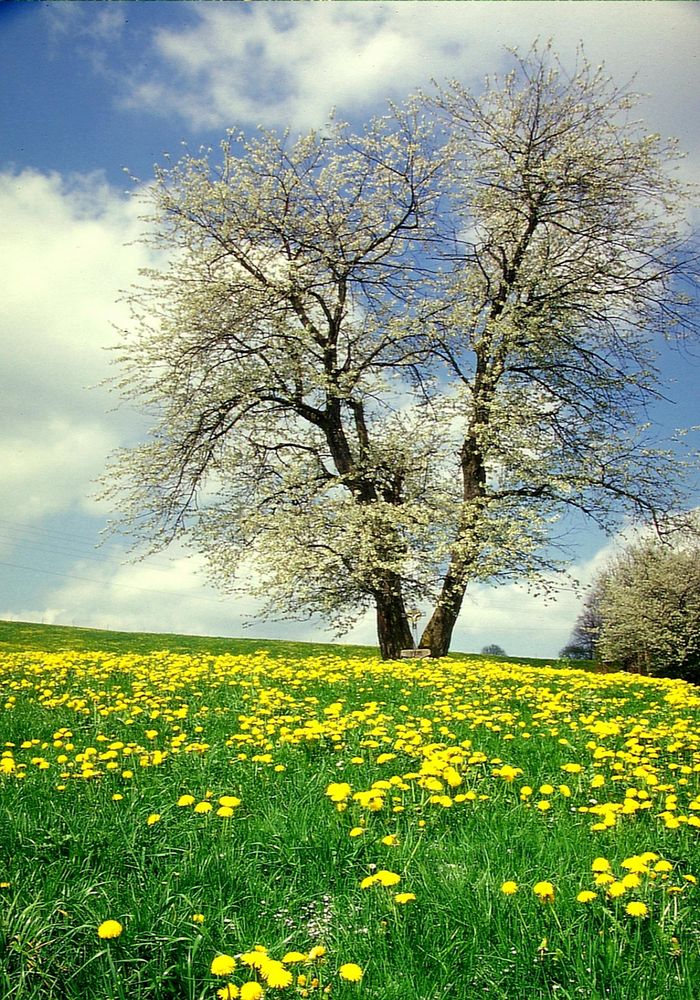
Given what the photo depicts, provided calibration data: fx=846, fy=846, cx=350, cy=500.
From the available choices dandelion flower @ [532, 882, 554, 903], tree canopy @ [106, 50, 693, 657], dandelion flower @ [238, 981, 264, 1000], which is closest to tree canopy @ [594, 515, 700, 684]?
tree canopy @ [106, 50, 693, 657]

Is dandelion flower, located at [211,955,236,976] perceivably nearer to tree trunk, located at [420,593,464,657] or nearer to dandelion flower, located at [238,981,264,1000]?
dandelion flower, located at [238,981,264,1000]

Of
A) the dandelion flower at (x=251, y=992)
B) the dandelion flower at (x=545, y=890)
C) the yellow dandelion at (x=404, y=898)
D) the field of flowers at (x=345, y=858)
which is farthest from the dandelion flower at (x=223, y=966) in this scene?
the dandelion flower at (x=545, y=890)

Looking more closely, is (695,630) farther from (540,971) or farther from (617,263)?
(540,971)

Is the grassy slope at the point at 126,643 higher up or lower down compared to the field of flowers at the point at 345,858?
higher up

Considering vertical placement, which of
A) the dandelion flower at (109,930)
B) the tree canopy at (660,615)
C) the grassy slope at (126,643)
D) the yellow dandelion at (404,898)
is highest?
the tree canopy at (660,615)

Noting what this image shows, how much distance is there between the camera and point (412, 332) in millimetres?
13031

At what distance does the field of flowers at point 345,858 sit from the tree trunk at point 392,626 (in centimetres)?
705

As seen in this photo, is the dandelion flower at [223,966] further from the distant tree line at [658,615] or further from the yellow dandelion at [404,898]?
the distant tree line at [658,615]

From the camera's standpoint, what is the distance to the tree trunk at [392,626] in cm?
1295

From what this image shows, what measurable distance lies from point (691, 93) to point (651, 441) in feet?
17.7

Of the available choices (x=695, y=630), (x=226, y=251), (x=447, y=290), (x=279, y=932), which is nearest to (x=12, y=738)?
(x=279, y=932)

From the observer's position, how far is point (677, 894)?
9.30 ft

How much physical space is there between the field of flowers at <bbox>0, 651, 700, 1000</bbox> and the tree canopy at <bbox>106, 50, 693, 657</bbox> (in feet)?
22.5

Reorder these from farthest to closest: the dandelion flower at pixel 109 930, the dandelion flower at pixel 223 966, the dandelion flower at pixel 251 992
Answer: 1. the dandelion flower at pixel 109 930
2. the dandelion flower at pixel 223 966
3. the dandelion flower at pixel 251 992
